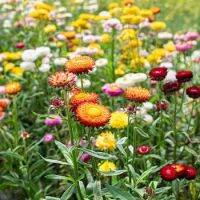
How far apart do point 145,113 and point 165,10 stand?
6.05 m

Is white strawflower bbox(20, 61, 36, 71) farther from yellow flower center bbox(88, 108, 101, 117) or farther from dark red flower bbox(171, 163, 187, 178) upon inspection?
yellow flower center bbox(88, 108, 101, 117)

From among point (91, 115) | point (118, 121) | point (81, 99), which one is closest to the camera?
point (91, 115)

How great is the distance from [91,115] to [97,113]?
43 mm

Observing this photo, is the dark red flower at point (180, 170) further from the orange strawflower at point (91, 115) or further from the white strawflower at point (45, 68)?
the white strawflower at point (45, 68)

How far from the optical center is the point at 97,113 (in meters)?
2.84

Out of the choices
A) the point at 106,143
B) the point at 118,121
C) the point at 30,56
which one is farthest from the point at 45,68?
the point at 106,143

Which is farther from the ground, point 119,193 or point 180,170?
point 119,193

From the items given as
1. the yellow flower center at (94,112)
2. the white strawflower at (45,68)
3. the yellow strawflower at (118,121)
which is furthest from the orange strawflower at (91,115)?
the white strawflower at (45,68)

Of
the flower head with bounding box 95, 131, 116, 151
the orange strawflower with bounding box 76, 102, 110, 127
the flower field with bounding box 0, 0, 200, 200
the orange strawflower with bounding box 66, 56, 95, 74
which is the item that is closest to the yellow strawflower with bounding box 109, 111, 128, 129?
the flower field with bounding box 0, 0, 200, 200

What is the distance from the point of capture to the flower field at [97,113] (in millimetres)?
3059

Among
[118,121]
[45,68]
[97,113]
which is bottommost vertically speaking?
[45,68]

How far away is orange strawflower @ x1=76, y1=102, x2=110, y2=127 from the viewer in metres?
2.80

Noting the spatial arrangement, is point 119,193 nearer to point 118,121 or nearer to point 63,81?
point 63,81

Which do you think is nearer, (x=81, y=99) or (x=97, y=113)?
(x=97, y=113)
